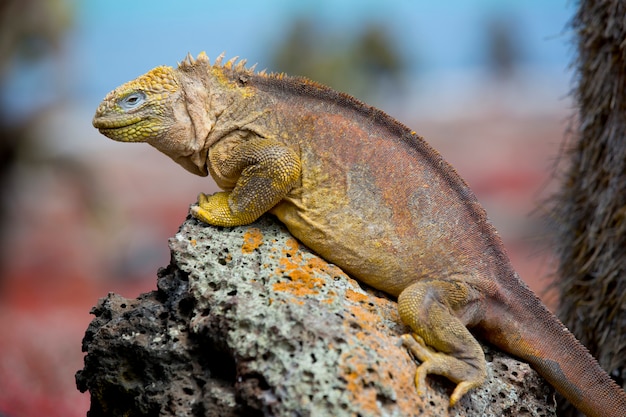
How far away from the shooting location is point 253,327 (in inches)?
149

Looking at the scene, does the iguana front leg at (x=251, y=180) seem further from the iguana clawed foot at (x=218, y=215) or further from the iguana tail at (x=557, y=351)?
the iguana tail at (x=557, y=351)

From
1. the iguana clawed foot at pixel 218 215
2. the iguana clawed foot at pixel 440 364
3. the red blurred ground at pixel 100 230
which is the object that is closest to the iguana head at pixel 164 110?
the iguana clawed foot at pixel 218 215

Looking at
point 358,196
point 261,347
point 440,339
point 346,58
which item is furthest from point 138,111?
point 346,58

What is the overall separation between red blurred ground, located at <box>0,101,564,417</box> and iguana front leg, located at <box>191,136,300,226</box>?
11.0 ft

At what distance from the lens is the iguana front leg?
4443mm

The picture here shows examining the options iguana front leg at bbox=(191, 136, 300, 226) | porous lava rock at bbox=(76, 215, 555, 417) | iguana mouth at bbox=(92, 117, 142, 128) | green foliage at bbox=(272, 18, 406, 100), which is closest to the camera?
porous lava rock at bbox=(76, 215, 555, 417)

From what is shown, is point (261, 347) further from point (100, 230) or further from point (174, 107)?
point (100, 230)

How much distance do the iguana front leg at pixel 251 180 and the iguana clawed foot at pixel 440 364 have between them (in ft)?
3.88

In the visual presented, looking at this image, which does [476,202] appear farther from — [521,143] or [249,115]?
[521,143]

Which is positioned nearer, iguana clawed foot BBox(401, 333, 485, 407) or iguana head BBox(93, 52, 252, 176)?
iguana clawed foot BBox(401, 333, 485, 407)

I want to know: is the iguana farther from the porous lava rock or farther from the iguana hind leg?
the porous lava rock

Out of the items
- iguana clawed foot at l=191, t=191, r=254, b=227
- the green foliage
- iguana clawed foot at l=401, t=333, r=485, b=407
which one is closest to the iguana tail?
iguana clawed foot at l=401, t=333, r=485, b=407

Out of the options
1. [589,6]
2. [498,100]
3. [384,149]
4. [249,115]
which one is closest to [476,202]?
[384,149]

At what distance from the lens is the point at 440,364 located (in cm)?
397
